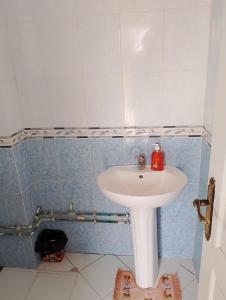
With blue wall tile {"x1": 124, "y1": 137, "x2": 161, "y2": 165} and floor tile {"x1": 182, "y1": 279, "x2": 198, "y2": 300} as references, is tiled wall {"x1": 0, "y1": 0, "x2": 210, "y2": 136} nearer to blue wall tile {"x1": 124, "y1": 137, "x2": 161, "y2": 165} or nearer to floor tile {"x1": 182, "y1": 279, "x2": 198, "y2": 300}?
blue wall tile {"x1": 124, "y1": 137, "x2": 161, "y2": 165}

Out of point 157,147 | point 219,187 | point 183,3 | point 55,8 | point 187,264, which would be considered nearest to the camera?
point 219,187

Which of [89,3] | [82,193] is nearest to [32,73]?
[89,3]

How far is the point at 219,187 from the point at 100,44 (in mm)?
1125

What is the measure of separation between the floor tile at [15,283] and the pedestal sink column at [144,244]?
0.79 meters

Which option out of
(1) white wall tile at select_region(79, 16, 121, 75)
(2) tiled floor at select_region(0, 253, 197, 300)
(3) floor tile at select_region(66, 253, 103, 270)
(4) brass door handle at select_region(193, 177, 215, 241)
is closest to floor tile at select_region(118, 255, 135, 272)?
(2) tiled floor at select_region(0, 253, 197, 300)

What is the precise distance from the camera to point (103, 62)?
1.57 meters

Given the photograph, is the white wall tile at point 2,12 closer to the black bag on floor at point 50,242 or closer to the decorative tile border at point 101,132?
the decorative tile border at point 101,132

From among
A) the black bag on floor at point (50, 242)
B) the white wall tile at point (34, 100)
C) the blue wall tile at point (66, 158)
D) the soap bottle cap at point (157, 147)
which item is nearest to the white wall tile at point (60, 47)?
the white wall tile at point (34, 100)

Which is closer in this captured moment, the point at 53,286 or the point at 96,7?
the point at 96,7

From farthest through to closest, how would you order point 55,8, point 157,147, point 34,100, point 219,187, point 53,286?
point 53,286, point 34,100, point 157,147, point 55,8, point 219,187

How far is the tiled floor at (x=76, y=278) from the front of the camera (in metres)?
1.74

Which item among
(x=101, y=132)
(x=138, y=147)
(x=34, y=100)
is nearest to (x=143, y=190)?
(x=138, y=147)

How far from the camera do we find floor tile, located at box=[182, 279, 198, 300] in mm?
1665

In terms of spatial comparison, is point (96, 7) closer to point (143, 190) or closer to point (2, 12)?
point (2, 12)
